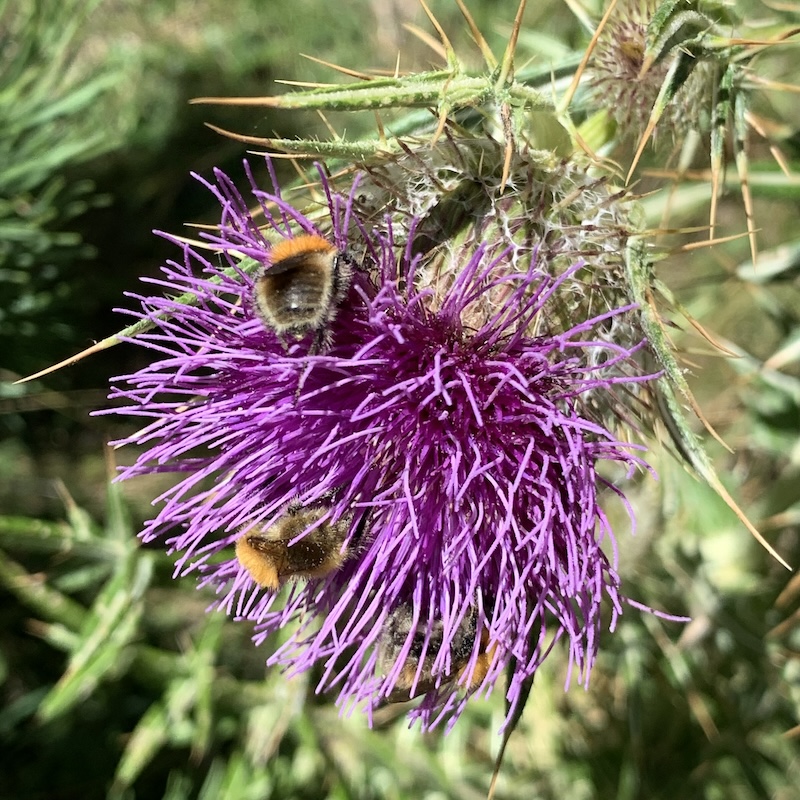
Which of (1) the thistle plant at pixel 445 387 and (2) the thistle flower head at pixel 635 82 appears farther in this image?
(2) the thistle flower head at pixel 635 82

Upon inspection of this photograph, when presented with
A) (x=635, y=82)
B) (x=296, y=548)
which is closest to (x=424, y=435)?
(x=296, y=548)

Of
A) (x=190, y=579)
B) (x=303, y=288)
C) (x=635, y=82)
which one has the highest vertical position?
A: (x=635, y=82)

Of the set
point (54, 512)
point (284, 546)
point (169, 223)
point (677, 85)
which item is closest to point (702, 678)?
point (284, 546)

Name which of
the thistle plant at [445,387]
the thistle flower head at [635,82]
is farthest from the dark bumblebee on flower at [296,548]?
the thistle flower head at [635,82]

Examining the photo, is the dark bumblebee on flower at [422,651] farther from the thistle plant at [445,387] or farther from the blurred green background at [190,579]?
the blurred green background at [190,579]

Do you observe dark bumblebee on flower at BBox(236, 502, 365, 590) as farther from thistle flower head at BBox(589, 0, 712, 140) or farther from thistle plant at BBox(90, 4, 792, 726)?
thistle flower head at BBox(589, 0, 712, 140)

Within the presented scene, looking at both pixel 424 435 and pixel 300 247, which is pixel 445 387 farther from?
pixel 300 247
